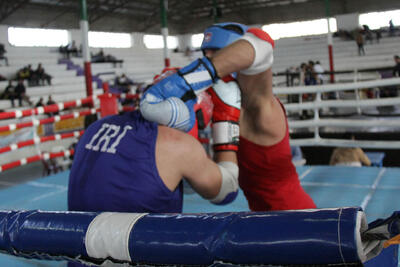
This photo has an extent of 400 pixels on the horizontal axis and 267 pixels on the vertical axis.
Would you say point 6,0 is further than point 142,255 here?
Yes

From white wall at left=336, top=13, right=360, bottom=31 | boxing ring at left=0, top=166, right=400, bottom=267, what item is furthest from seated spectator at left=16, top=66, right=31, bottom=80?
white wall at left=336, top=13, right=360, bottom=31

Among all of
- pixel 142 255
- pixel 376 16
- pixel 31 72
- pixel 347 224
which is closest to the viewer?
pixel 347 224

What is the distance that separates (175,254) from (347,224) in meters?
0.30

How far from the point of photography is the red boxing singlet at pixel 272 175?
1754 mm

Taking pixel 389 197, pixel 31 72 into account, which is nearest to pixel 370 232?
pixel 389 197

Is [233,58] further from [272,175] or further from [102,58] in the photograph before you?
[102,58]

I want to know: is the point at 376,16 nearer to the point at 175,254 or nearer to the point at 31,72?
the point at 31,72

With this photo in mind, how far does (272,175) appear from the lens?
1.78 metres

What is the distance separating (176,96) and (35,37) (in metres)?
20.7

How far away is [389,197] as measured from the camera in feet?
9.21

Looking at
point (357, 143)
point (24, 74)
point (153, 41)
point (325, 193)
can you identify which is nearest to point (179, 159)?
point (325, 193)

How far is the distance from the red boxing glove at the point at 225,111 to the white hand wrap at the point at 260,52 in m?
0.11

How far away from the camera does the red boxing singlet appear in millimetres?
1754

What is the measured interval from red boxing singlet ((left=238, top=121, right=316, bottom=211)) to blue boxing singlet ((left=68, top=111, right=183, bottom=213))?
0.66 meters
